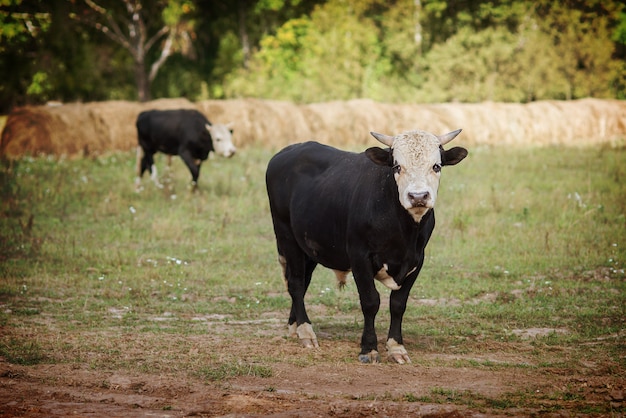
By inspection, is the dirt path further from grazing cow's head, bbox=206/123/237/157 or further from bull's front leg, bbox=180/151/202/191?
grazing cow's head, bbox=206/123/237/157

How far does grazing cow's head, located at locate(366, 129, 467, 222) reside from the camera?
23.3 ft

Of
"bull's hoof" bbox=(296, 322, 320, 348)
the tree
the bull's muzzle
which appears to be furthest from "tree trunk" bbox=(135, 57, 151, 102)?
the bull's muzzle

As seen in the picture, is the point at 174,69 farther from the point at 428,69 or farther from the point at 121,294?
the point at 121,294

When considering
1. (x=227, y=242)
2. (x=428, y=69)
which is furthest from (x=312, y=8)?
(x=227, y=242)

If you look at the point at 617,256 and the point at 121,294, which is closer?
the point at 121,294

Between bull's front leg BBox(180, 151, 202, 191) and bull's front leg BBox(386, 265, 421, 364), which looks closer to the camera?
bull's front leg BBox(386, 265, 421, 364)

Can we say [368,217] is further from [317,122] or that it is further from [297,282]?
[317,122]

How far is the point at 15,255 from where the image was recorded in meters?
12.5

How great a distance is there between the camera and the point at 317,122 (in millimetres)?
28359

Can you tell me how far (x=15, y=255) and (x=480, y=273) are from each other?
269 inches

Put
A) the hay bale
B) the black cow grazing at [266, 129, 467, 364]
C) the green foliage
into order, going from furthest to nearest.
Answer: the green foliage → the hay bale → the black cow grazing at [266, 129, 467, 364]

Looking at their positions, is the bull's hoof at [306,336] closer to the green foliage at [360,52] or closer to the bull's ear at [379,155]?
the bull's ear at [379,155]

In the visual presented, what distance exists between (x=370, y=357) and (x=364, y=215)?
1.29m

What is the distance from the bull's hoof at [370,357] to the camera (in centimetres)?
754
